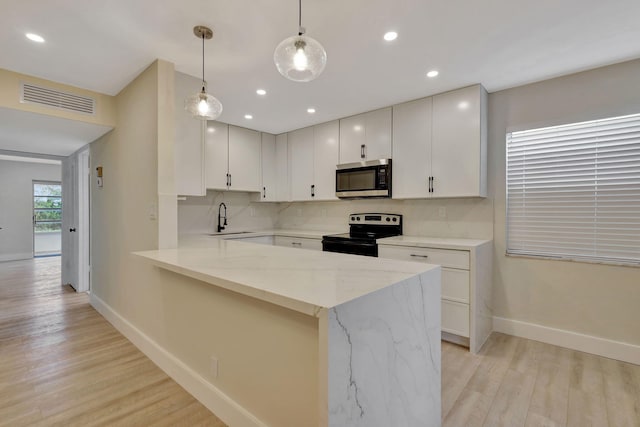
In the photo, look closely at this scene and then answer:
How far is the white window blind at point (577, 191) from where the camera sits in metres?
2.38

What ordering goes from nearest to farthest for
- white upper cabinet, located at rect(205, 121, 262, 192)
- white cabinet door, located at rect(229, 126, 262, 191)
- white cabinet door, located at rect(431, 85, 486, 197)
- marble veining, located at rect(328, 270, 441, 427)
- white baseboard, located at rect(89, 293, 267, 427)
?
marble veining, located at rect(328, 270, 441, 427)
white baseboard, located at rect(89, 293, 267, 427)
white cabinet door, located at rect(431, 85, 486, 197)
white upper cabinet, located at rect(205, 121, 262, 192)
white cabinet door, located at rect(229, 126, 262, 191)

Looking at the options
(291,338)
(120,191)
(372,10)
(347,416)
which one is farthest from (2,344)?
(372,10)

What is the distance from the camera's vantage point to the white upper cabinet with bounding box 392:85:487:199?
276 centimetres

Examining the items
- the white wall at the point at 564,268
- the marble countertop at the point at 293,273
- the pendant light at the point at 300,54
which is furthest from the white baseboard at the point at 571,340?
the pendant light at the point at 300,54

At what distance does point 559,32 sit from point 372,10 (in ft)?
4.19

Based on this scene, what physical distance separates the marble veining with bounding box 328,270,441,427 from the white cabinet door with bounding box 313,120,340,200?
2.46 m

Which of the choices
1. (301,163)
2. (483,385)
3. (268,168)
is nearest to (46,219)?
(268,168)

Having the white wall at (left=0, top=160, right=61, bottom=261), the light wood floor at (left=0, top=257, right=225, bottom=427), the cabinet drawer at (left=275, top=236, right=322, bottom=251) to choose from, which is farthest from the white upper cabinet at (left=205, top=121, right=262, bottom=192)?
the white wall at (left=0, top=160, right=61, bottom=261)

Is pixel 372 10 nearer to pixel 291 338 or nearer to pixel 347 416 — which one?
pixel 291 338

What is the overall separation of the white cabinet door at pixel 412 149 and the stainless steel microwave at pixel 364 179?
10 cm

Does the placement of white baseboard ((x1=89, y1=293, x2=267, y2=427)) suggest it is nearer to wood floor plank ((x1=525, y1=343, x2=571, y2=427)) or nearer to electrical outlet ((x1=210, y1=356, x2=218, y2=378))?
electrical outlet ((x1=210, y1=356, x2=218, y2=378))

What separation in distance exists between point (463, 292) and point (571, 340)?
103cm

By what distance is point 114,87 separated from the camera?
9.01ft

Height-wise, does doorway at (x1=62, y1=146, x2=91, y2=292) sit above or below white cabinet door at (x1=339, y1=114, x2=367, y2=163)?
below
